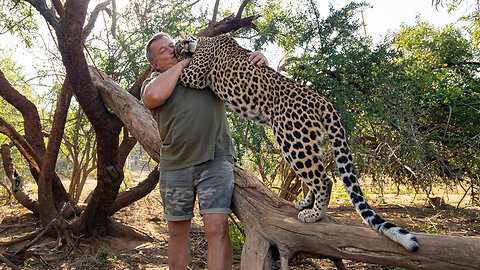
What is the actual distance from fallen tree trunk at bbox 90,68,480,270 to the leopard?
95 mm

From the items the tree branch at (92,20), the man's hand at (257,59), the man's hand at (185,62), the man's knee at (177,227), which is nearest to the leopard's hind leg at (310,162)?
the man's hand at (257,59)

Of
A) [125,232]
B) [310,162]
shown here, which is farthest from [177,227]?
[125,232]

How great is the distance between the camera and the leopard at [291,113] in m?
2.59

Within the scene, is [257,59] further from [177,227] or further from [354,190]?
[177,227]

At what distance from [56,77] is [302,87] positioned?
19.5 ft

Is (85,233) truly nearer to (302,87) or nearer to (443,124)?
(302,87)

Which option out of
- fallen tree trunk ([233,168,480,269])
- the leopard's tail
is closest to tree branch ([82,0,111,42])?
fallen tree trunk ([233,168,480,269])

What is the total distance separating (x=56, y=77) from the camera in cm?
706

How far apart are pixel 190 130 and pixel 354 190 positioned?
1.28 m

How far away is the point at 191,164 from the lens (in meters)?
2.67

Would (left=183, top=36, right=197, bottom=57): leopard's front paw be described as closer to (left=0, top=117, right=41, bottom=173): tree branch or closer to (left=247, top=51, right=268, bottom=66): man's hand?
(left=247, top=51, right=268, bottom=66): man's hand

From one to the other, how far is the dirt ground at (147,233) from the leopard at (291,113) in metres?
1.52

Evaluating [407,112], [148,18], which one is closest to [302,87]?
[407,112]

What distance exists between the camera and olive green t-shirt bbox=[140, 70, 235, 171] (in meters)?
2.70
